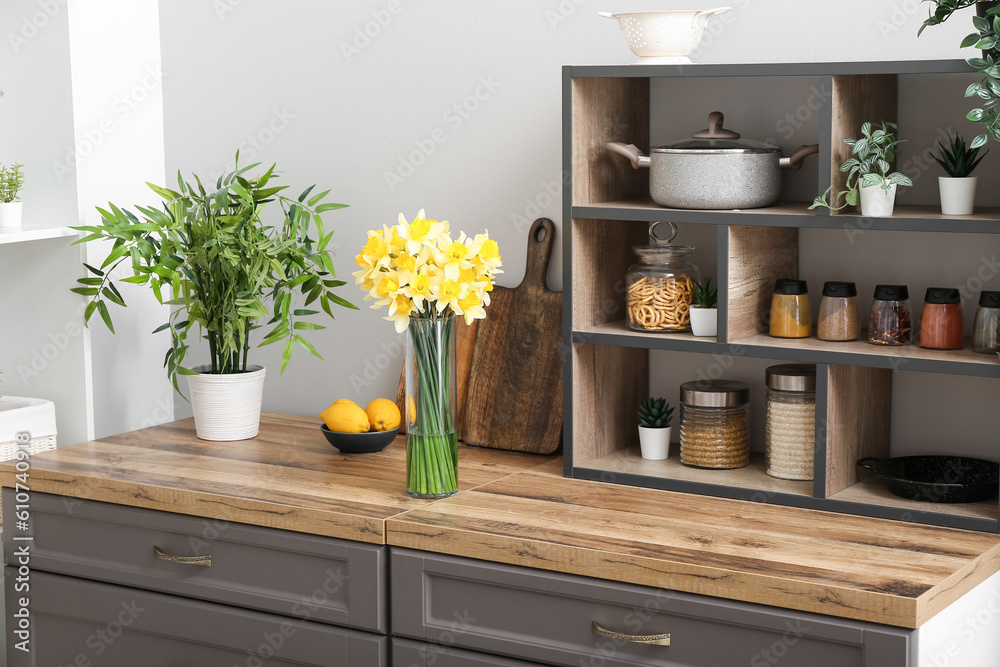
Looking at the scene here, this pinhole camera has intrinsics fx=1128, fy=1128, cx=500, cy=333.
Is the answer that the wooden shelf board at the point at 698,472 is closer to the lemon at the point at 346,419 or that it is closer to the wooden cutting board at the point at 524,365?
the wooden cutting board at the point at 524,365

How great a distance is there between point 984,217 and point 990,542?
53 centimetres

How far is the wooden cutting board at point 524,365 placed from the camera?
2.49 metres

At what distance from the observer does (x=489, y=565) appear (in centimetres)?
192

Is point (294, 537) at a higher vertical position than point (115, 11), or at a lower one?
lower

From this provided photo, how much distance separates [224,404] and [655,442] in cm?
101

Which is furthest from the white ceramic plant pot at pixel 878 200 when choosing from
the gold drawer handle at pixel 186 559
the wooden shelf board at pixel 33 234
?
the wooden shelf board at pixel 33 234

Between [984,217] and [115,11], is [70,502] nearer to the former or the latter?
[115,11]

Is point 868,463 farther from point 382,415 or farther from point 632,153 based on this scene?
point 382,415

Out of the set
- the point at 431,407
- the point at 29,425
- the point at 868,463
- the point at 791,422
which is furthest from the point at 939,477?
the point at 29,425

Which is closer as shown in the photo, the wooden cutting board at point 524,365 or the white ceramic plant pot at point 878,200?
the white ceramic plant pot at point 878,200

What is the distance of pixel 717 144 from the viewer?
208 centimetres

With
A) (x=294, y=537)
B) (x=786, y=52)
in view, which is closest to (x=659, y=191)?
(x=786, y=52)

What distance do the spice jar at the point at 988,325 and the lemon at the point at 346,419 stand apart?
1.27m

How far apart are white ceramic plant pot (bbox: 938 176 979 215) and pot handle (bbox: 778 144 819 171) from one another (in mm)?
242
